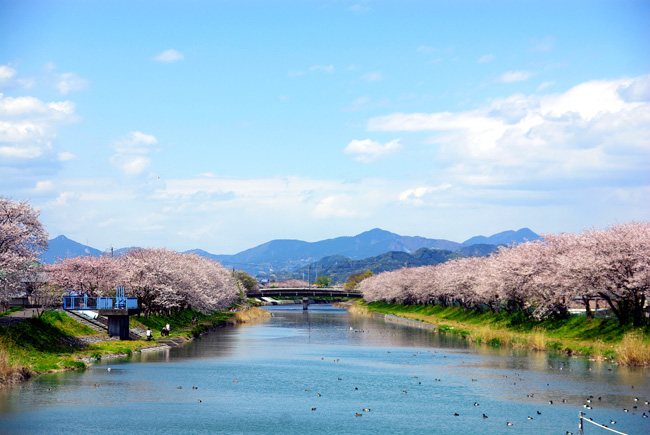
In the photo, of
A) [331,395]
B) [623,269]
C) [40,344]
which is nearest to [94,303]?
[40,344]

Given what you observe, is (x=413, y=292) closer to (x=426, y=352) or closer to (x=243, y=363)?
Answer: (x=426, y=352)

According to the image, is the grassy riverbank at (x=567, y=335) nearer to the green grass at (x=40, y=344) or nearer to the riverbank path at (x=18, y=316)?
the green grass at (x=40, y=344)

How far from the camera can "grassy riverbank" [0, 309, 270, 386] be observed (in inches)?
1868

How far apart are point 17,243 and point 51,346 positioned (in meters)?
Result: 9.81

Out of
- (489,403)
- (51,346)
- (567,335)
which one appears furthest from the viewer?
(567,335)

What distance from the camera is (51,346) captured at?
57.6m

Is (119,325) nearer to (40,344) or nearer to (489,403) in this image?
(40,344)

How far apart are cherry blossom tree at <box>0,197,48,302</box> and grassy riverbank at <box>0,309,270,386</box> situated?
3691mm

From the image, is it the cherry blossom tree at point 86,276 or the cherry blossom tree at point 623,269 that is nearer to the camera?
the cherry blossom tree at point 623,269

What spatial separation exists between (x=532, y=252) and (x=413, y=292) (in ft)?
264

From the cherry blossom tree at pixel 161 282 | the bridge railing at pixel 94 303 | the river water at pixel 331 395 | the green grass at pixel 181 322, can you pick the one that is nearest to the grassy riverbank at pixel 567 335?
the river water at pixel 331 395

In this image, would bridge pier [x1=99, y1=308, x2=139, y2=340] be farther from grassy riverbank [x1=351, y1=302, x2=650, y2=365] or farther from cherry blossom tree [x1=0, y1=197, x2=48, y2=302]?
grassy riverbank [x1=351, y1=302, x2=650, y2=365]

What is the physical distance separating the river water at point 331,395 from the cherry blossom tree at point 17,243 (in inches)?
362

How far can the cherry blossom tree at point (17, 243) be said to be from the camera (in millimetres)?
52169
